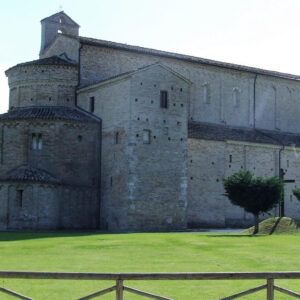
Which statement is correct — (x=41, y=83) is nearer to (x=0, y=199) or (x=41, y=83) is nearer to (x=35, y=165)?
(x=35, y=165)

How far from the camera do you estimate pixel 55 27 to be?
50375mm

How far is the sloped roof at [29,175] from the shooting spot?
38.5m

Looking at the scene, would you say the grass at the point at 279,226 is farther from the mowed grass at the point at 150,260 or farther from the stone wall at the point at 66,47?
the stone wall at the point at 66,47

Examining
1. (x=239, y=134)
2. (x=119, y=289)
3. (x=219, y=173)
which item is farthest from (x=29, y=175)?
(x=119, y=289)

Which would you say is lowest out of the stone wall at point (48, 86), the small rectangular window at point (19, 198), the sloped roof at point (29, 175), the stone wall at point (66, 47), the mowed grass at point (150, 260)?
the mowed grass at point (150, 260)

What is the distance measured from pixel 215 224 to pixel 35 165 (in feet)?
43.2

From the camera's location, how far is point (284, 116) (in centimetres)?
5634

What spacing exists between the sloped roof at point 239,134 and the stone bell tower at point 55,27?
38.8 feet

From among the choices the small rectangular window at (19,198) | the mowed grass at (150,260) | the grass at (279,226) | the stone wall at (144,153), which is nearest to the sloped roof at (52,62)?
the stone wall at (144,153)

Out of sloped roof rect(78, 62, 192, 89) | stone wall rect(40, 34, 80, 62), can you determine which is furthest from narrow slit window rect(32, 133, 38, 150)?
stone wall rect(40, 34, 80, 62)

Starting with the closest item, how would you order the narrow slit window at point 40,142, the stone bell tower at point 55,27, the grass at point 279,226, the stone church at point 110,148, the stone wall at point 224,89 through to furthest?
1. the grass at point 279,226
2. the stone church at point 110,148
3. the narrow slit window at point 40,142
4. the stone wall at point 224,89
5. the stone bell tower at point 55,27

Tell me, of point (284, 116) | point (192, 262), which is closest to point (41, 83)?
point (284, 116)

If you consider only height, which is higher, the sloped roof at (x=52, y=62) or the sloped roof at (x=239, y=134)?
the sloped roof at (x=52, y=62)

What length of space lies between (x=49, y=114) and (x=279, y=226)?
1628 centimetres
